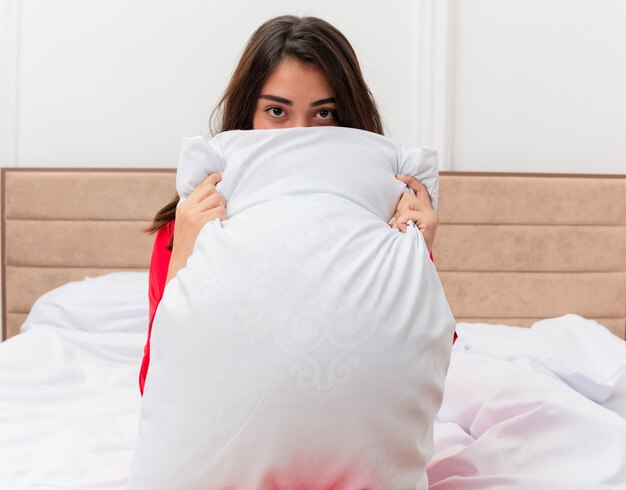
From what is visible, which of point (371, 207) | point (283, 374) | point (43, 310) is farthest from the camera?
point (43, 310)

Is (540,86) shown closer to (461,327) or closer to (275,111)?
(461,327)

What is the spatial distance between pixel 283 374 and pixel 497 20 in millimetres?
2563

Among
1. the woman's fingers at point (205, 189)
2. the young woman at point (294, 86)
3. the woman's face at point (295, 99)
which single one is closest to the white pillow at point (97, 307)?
the young woman at point (294, 86)

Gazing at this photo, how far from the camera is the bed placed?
1196 mm

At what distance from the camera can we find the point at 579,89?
3074mm

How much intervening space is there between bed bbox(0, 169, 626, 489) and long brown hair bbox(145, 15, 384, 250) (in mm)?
492

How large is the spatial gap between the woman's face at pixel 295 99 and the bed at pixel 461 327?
60 cm

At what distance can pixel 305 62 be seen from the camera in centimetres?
133

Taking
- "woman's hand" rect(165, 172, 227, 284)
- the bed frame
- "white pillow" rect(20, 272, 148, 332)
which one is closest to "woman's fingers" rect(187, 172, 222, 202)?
"woman's hand" rect(165, 172, 227, 284)

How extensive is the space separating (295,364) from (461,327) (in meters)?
1.67

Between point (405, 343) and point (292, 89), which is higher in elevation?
point (292, 89)

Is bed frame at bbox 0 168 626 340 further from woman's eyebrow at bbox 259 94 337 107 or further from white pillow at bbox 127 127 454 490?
white pillow at bbox 127 127 454 490

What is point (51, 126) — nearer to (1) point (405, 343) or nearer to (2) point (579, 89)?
(2) point (579, 89)

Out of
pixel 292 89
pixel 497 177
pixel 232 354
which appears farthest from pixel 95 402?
pixel 497 177
